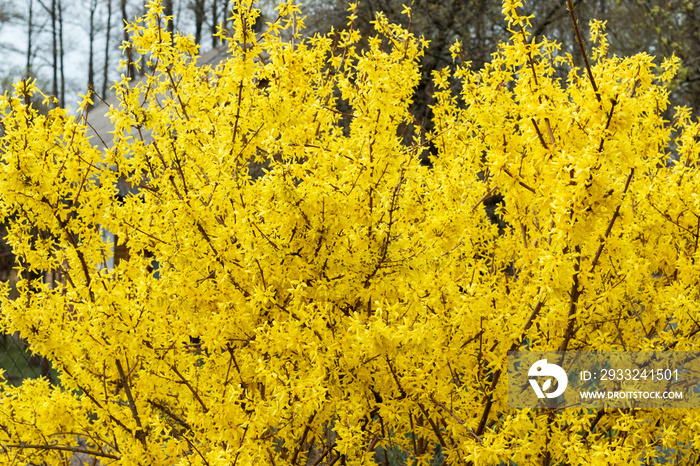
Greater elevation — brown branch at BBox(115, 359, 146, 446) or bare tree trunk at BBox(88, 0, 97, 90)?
bare tree trunk at BBox(88, 0, 97, 90)

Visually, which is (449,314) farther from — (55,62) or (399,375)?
(55,62)

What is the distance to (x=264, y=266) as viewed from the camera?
8.21ft

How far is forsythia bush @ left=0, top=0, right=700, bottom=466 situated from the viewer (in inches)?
94.7

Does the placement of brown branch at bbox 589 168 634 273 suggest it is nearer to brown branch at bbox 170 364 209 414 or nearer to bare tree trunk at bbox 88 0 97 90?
brown branch at bbox 170 364 209 414

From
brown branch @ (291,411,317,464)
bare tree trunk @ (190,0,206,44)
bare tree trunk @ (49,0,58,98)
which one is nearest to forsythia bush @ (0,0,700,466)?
brown branch @ (291,411,317,464)

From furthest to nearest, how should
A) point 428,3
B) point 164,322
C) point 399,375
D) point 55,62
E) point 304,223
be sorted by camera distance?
point 55,62 → point 428,3 → point 164,322 → point 399,375 → point 304,223

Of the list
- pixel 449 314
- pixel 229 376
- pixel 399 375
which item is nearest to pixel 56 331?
pixel 229 376

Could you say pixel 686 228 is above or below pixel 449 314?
above

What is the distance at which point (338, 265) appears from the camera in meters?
2.47

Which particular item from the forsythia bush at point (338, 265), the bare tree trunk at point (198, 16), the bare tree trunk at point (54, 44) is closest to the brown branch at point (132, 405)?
the forsythia bush at point (338, 265)

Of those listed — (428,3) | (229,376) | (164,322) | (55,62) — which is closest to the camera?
(164,322)

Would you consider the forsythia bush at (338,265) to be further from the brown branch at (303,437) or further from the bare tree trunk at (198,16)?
the bare tree trunk at (198,16)

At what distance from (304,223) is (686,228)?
213 cm

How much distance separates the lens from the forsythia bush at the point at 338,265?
2.40 metres
